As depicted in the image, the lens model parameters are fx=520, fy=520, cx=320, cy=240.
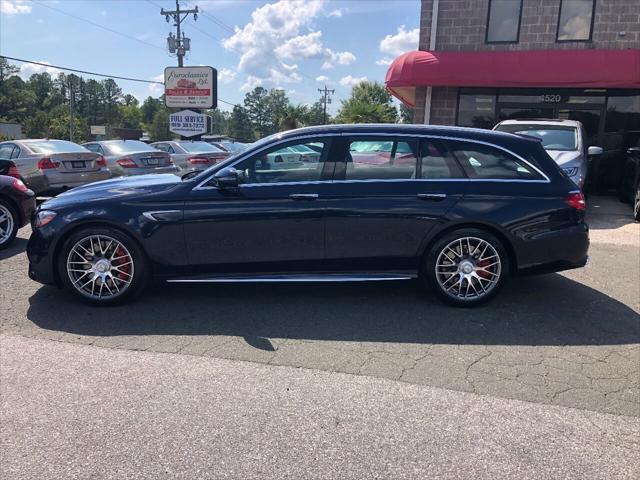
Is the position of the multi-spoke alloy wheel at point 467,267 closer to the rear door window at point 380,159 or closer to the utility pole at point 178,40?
the rear door window at point 380,159

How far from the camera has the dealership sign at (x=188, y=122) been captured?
2028cm

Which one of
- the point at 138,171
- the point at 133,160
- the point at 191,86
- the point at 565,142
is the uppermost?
the point at 191,86

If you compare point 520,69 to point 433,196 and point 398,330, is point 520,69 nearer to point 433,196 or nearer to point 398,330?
point 433,196

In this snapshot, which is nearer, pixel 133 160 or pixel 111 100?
pixel 133 160

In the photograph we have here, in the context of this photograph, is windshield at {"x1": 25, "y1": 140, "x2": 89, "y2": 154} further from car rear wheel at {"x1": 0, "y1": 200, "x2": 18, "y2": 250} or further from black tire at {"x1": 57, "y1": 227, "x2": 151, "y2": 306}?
black tire at {"x1": 57, "y1": 227, "x2": 151, "y2": 306}

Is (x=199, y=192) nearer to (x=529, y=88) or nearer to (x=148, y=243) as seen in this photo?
(x=148, y=243)

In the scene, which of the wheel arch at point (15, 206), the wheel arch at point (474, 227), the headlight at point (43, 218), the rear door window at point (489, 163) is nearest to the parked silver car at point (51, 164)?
the wheel arch at point (15, 206)

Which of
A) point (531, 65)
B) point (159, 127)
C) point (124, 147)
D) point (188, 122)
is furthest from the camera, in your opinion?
point (159, 127)

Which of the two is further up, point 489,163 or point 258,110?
point 258,110

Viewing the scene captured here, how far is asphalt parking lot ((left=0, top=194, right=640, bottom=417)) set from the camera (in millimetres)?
3535

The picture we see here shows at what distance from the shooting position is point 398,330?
430 cm

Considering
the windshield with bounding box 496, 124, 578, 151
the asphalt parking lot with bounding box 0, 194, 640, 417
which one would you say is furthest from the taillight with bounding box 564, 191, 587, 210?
the windshield with bounding box 496, 124, 578, 151

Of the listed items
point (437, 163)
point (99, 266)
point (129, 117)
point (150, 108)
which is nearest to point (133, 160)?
point (99, 266)

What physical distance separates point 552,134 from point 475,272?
6.57 meters
